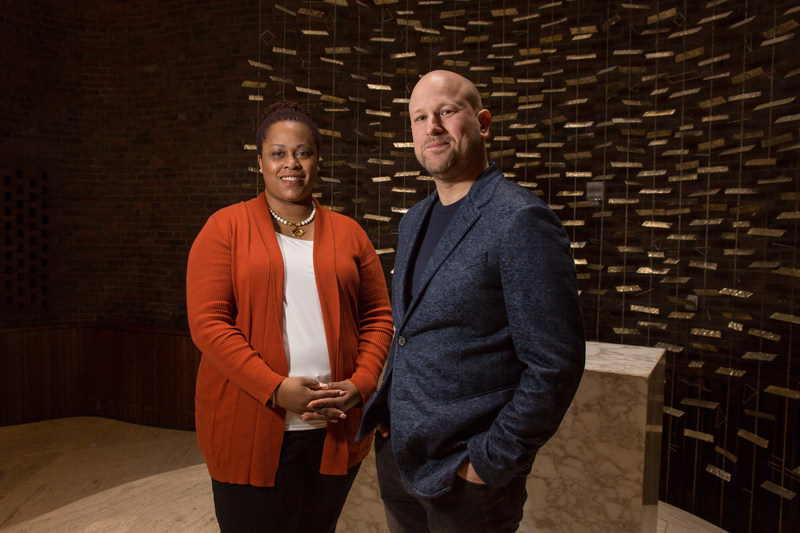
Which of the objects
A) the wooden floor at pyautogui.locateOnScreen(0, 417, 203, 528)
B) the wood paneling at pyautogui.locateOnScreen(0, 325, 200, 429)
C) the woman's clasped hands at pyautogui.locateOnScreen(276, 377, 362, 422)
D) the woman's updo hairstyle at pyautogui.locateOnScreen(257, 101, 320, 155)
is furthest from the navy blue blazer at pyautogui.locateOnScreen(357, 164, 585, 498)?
the wood paneling at pyautogui.locateOnScreen(0, 325, 200, 429)

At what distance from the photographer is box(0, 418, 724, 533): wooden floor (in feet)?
9.95

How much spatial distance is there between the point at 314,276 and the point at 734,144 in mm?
3418

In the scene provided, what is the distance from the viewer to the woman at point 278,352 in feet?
5.09

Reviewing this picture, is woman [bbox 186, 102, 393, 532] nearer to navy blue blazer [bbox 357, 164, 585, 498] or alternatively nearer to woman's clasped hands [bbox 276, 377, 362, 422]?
woman's clasped hands [bbox 276, 377, 362, 422]

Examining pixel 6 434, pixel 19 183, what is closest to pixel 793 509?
pixel 6 434

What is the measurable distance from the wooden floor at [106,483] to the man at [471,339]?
126 cm

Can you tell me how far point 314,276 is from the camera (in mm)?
1643

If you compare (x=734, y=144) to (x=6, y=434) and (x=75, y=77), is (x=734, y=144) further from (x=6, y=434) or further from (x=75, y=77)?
(x=6, y=434)

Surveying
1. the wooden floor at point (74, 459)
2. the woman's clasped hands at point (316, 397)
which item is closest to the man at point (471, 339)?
the woman's clasped hands at point (316, 397)

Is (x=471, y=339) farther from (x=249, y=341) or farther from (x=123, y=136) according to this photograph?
(x=123, y=136)

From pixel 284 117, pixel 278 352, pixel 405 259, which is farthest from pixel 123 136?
pixel 405 259

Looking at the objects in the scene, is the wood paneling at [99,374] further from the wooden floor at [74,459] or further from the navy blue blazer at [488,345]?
the navy blue blazer at [488,345]

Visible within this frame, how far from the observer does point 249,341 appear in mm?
1581

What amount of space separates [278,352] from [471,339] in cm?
58
